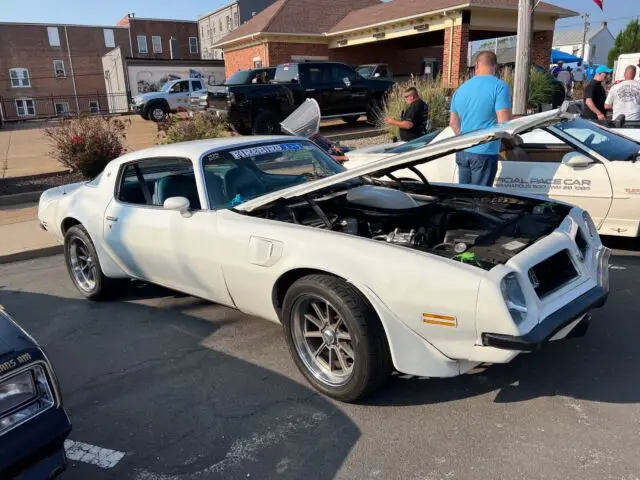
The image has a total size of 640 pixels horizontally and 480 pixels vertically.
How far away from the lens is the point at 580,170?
5.32 meters

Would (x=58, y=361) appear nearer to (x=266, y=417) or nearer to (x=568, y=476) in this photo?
(x=266, y=417)

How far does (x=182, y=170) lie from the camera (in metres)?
4.08

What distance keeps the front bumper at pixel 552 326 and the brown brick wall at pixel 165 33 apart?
184 feet

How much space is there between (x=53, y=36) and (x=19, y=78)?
16.7 feet

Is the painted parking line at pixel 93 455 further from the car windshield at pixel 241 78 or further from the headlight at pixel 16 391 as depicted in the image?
the car windshield at pixel 241 78

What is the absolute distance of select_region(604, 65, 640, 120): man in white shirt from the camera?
29.3 feet

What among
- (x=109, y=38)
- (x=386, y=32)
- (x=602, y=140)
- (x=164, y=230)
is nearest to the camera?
(x=164, y=230)

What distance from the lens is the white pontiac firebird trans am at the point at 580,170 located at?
5.09 metres

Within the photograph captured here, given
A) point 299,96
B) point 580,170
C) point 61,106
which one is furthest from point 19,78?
point 580,170

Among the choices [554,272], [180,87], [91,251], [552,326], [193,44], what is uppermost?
[193,44]

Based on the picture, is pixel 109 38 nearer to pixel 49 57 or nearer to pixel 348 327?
pixel 49 57

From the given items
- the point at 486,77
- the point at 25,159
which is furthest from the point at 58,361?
the point at 25,159

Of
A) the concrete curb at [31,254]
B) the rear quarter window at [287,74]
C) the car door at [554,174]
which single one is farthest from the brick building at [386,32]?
the concrete curb at [31,254]

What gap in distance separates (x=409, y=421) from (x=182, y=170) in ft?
8.17
